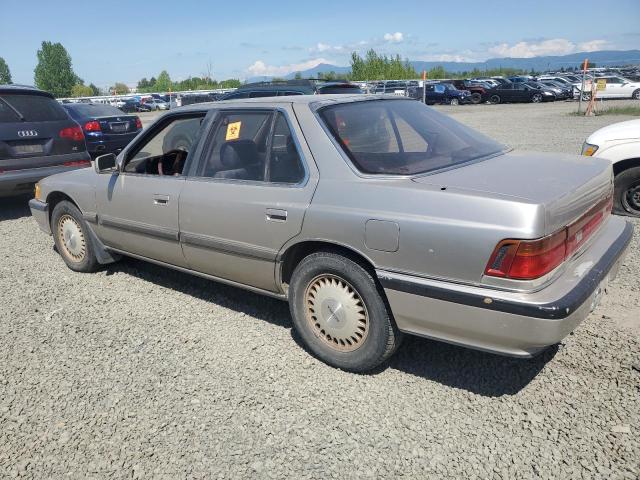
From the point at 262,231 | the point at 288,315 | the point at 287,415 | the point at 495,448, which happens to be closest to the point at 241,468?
the point at 287,415

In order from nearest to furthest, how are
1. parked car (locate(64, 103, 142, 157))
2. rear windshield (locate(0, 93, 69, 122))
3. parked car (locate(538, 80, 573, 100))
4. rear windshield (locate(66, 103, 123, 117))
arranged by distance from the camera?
rear windshield (locate(0, 93, 69, 122))
parked car (locate(64, 103, 142, 157))
rear windshield (locate(66, 103, 123, 117))
parked car (locate(538, 80, 573, 100))

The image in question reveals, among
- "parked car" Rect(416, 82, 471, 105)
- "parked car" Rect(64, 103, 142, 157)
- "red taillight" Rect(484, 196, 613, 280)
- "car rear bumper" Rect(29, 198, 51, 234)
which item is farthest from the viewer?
"parked car" Rect(416, 82, 471, 105)

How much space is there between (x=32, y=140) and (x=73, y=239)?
3.04 meters

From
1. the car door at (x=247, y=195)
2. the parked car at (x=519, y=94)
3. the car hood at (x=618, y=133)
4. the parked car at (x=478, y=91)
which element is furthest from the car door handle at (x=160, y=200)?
the parked car at (x=478, y=91)

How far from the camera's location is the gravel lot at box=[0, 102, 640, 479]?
97.3 inches

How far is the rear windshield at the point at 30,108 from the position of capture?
23.2 feet

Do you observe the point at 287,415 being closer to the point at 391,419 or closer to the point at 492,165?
the point at 391,419

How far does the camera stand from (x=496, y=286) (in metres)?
2.49

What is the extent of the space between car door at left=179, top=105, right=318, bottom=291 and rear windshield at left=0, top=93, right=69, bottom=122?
15.6 feet

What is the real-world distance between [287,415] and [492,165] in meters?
1.93

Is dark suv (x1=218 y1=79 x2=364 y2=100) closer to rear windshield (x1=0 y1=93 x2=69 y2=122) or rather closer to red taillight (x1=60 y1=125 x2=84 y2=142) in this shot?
red taillight (x1=60 y1=125 x2=84 y2=142)

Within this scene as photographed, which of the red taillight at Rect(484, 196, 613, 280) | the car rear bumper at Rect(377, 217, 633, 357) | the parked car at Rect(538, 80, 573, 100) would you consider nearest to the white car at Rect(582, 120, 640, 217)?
the car rear bumper at Rect(377, 217, 633, 357)

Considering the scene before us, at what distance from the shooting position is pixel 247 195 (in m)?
3.45

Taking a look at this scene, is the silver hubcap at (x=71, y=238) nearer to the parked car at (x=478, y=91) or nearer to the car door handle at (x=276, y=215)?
the car door handle at (x=276, y=215)
